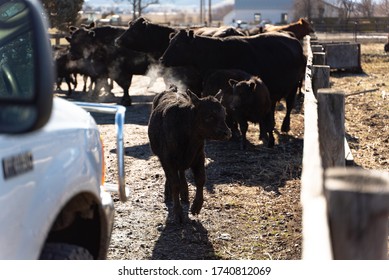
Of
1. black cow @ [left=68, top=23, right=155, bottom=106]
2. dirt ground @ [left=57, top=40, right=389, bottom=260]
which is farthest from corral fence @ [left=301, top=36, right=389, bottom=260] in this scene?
black cow @ [left=68, top=23, right=155, bottom=106]

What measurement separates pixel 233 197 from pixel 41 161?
562 centimetres

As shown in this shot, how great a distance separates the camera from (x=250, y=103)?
11.5 meters

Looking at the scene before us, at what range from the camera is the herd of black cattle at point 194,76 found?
24.6 feet

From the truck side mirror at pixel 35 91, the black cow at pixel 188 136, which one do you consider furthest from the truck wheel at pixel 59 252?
the black cow at pixel 188 136

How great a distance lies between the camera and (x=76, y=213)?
4023mm

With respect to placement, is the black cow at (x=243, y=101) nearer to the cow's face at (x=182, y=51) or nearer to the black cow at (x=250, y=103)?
the black cow at (x=250, y=103)

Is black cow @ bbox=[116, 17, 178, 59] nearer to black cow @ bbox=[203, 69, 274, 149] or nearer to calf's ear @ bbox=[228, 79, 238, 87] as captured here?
black cow @ bbox=[203, 69, 274, 149]

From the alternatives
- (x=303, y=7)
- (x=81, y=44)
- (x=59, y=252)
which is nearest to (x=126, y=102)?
(x=81, y=44)

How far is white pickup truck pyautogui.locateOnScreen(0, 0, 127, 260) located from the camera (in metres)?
2.81

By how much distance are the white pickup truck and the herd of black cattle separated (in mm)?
2823

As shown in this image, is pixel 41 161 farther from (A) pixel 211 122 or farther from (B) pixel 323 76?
(B) pixel 323 76

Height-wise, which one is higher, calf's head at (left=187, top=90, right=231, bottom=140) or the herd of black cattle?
calf's head at (left=187, top=90, right=231, bottom=140)

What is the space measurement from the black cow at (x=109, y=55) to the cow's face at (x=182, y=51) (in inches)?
176
